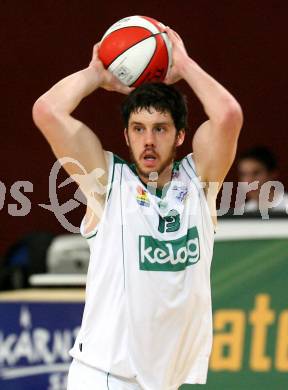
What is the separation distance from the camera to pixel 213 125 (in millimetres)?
4969

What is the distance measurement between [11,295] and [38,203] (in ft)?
11.1

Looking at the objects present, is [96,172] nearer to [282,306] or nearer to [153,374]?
[153,374]

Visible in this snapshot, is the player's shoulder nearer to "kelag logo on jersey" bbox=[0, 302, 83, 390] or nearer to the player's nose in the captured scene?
the player's nose

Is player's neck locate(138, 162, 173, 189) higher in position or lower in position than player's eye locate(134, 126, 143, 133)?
lower

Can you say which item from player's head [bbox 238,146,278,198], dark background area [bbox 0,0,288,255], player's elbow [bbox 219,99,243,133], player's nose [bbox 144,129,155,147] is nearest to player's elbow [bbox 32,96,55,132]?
player's nose [bbox 144,129,155,147]

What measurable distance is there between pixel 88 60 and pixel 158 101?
5.72 m

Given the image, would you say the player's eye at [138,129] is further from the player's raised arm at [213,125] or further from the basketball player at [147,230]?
the player's raised arm at [213,125]

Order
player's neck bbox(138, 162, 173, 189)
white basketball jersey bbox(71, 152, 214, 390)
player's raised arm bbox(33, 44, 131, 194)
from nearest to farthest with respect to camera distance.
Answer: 1. white basketball jersey bbox(71, 152, 214, 390)
2. player's raised arm bbox(33, 44, 131, 194)
3. player's neck bbox(138, 162, 173, 189)

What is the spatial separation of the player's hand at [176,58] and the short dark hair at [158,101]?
118mm

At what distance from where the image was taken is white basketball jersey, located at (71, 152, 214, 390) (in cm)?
480

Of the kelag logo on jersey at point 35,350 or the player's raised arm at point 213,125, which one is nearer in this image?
the player's raised arm at point 213,125

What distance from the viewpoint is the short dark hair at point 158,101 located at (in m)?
4.96

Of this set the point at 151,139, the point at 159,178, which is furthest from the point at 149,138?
the point at 159,178

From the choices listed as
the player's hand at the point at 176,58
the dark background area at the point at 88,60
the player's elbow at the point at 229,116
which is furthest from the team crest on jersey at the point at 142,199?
the dark background area at the point at 88,60
